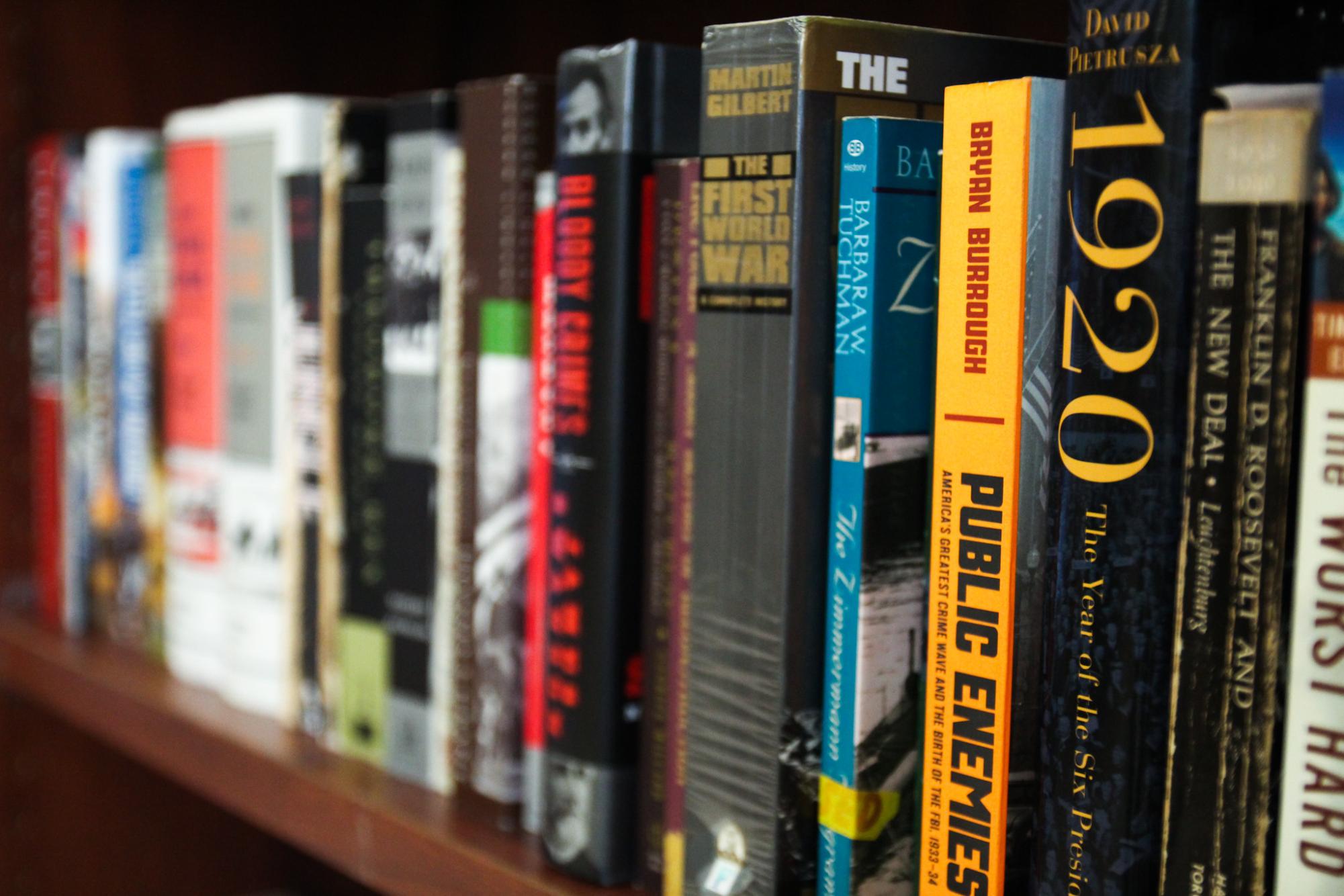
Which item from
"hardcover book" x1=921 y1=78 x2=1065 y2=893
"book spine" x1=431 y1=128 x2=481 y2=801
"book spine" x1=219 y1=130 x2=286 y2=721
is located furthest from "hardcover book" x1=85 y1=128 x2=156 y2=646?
"hardcover book" x1=921 y1=78 x2=1065 y2=893

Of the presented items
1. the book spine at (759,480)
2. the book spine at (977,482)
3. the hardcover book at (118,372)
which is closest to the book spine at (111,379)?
the hardcover book at (118,372)

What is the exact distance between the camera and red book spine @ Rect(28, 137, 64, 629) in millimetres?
1017

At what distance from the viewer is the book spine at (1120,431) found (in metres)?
0.38

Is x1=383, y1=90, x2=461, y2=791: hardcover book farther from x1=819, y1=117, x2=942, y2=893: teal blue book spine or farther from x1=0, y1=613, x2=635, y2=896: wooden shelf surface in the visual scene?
x1=819, y1=117, x2=942, y2=893: teal blue book spine

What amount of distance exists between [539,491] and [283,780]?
0.84 feet

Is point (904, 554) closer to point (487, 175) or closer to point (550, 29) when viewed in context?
point (487, 175)

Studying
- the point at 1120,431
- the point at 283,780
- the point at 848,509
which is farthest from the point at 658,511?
the point at 283,780

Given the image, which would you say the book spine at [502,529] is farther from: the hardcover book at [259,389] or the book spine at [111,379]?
the book spine at [111,379]

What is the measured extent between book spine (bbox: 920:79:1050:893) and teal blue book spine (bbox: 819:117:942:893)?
19 millimetres

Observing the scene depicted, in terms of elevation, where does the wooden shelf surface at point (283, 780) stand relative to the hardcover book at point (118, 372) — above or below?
below

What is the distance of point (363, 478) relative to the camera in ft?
2.43

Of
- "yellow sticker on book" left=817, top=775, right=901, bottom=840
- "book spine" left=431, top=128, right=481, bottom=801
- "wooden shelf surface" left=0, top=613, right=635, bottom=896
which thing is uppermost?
"book spine" left=431, top=128, right=481, bottom=801

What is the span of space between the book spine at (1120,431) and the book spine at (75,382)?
32.4 inches

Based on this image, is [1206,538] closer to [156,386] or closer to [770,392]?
[770,392]
